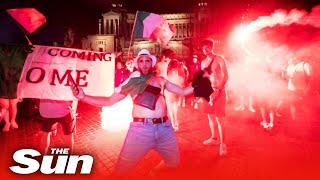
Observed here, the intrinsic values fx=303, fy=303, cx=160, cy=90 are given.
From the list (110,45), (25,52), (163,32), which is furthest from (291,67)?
(110,45)

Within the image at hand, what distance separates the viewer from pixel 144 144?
14.1 ft

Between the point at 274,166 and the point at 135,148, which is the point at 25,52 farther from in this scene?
the point at 274,166

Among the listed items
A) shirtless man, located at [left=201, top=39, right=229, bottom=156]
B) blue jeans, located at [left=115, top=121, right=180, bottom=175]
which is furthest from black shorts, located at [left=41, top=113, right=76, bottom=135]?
shirtless man, located at [left=201, top=39, right=229, bottom=156]

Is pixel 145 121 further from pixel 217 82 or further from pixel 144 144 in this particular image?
pixel 217 82

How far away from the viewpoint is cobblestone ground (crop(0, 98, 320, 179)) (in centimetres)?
558

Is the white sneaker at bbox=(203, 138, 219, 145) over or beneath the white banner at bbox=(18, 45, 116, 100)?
beneath

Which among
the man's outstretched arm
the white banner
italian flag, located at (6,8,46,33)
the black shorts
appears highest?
italian flag, located at (6,8,46,33)

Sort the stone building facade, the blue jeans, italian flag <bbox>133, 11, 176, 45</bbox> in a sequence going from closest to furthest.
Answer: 1. the blue jeans
2. italian flag <bbox>133, 11, 176, 45</bbox>
3. the stone building facade

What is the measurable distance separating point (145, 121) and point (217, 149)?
3.18 metres

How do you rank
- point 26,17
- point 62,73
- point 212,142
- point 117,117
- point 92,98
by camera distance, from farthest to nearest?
point 117,117, point 212,142, point 26,17, point 62,73, point 92,98

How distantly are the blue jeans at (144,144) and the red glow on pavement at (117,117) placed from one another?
4.77m

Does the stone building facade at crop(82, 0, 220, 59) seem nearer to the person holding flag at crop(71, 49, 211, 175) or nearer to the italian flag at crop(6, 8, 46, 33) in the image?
the italian flag at crop(6, 8, 46, 33)

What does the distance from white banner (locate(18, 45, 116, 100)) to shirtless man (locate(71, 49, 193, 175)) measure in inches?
41.6

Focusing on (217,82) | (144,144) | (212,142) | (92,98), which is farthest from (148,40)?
(144,144)
